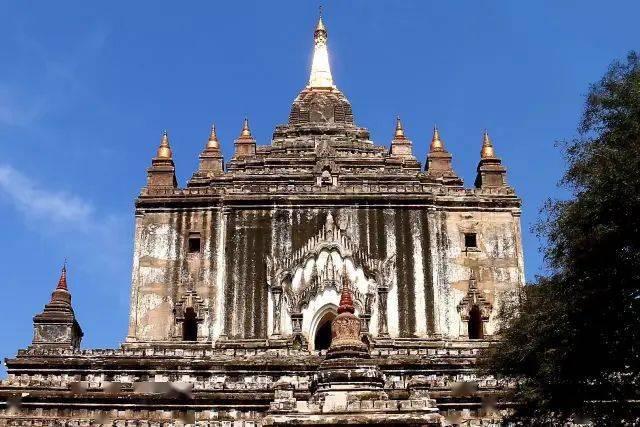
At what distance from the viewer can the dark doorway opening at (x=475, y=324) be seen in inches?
1479

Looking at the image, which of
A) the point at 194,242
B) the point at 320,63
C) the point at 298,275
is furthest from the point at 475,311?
the point at 320,63

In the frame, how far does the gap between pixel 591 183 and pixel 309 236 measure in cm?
1833

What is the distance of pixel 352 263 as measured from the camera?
3806 cm

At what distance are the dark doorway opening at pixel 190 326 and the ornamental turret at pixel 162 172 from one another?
218 inches

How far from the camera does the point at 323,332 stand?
38.0 m

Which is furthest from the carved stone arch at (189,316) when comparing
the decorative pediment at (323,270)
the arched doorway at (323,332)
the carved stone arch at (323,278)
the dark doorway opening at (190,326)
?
the arched doorway at (323,332)

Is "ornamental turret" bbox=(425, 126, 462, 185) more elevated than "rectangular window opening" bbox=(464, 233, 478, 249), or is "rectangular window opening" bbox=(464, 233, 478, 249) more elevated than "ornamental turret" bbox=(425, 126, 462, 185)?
"ornamental turret" bbox=(425, 126, 462, 185)

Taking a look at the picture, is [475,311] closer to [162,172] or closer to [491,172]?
→ [491,172]

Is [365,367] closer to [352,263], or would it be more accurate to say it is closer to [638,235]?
[638,235]

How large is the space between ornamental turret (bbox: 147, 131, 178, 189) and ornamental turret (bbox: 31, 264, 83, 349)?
6594 mm

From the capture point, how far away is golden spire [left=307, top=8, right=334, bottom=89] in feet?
174

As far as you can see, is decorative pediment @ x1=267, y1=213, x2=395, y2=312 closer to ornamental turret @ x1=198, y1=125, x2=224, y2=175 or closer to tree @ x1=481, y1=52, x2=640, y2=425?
ornamental turret @ x1=198, y1=125, x2=224, y2=175

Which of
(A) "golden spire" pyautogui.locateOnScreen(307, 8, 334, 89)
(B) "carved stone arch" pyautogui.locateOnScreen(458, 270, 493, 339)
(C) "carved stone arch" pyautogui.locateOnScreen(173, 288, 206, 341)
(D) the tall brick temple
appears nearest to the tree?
(D) the tall brick temple

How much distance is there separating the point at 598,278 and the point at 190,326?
20.0 m
